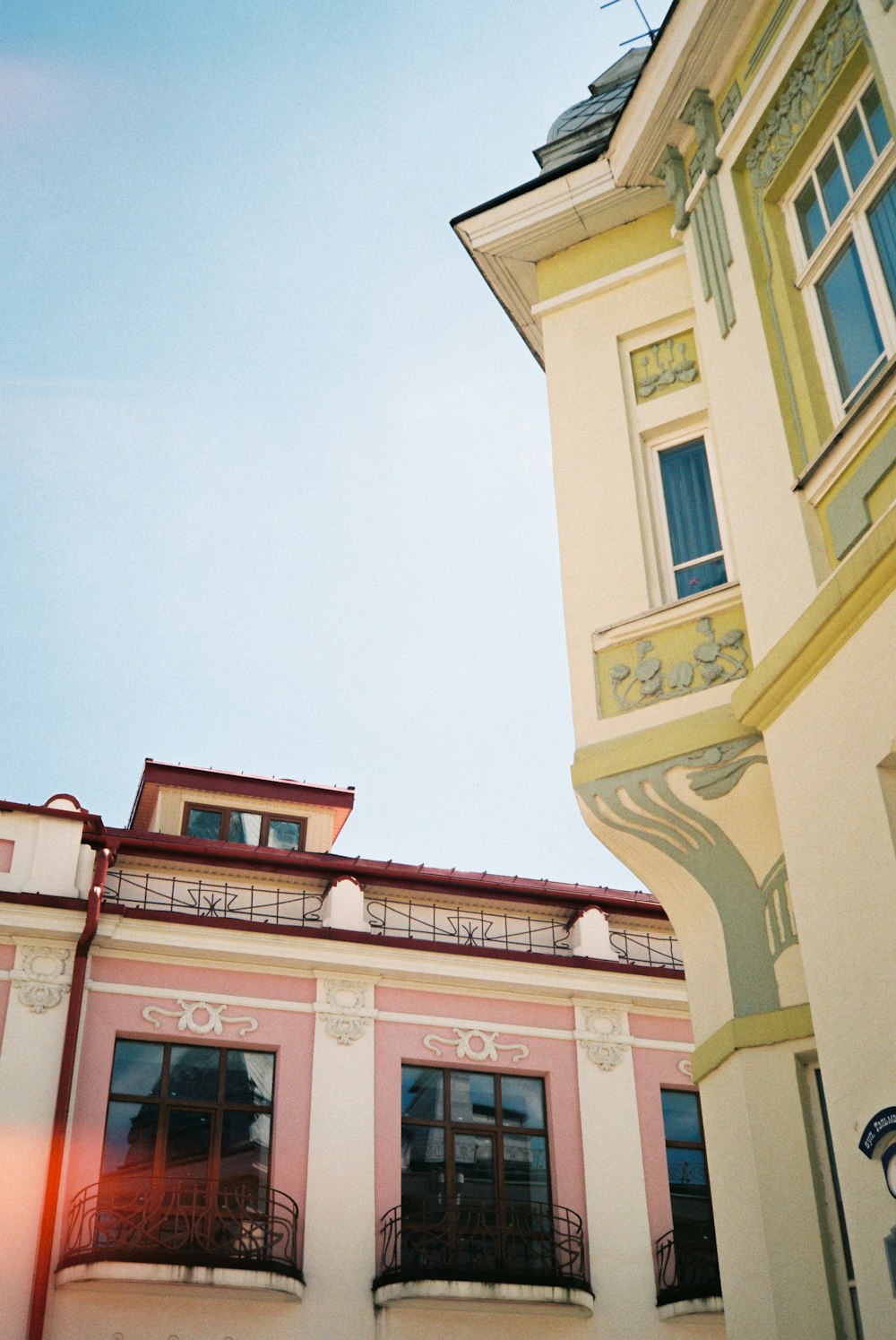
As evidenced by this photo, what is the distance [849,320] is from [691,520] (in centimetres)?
237

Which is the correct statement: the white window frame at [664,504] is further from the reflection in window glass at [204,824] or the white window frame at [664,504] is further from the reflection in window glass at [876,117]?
the reflection in window glass at [204,824]

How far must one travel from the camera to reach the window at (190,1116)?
15844 millimetres

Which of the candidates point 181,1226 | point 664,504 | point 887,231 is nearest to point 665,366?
point 664,504

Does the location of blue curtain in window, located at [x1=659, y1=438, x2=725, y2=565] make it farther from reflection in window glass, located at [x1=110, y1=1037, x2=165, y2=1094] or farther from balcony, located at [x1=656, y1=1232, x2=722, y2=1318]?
balcony, located at [x1=656, y1=1232, x2=722, y2=1318]

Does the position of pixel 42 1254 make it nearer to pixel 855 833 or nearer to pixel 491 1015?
pixel 491 1015

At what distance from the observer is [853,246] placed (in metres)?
9.02

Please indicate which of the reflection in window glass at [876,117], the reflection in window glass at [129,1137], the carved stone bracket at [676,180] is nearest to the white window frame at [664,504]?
the carved stone bracket at [676,180]

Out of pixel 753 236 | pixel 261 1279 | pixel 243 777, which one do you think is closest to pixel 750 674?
pixel 753 236

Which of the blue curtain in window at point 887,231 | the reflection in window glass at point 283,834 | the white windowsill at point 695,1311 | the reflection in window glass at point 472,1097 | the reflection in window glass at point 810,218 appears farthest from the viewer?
the reflection in window glass at point 283,834

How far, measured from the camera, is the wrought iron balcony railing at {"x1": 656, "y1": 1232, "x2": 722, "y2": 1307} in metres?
16.2

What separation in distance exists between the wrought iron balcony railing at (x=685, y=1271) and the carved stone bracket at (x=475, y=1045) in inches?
109

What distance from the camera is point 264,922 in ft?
56.5

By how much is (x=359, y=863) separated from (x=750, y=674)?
10071 mm

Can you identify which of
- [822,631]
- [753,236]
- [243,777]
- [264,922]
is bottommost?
[822,631]
